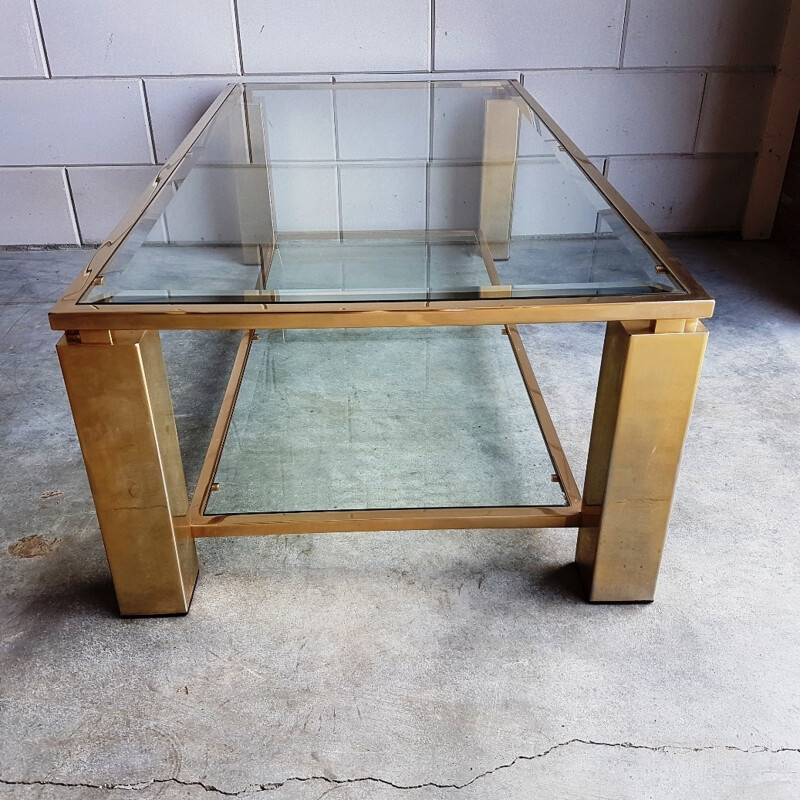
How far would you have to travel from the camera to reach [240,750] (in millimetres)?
958

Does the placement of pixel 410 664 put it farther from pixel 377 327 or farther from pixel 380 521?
pixel 377 327

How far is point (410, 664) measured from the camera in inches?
42.4

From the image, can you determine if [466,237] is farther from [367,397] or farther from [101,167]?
[101,167]

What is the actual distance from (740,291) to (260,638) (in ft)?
6.07

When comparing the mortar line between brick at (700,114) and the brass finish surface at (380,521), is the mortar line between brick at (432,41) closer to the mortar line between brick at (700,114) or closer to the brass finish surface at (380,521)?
the mortar line between brick at (700,114)

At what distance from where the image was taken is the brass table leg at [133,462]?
97 cm

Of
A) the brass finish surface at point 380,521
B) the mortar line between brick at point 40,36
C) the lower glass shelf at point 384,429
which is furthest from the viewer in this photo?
the mortar line between brick at point 40,36

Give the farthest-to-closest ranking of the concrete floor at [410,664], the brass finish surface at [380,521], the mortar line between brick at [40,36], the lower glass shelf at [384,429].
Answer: the mortar line between brick at [40,36]
the lower glass shelf at [384,429]
the brass finish surface at [380,521]
the concrete floor at [410,664]

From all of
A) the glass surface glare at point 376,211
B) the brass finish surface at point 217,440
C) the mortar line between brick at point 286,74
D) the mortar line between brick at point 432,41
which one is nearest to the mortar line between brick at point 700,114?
the mortar line between brick at point 286,74

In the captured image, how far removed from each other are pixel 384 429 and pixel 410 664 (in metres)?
0.59

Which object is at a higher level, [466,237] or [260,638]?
[466,237]

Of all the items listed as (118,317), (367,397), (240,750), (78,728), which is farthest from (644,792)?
(367,397)

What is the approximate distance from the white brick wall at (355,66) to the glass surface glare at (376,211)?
1.01ft

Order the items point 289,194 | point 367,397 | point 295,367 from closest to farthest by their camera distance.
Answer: point 289,194 → point 367,397 → point 295,367
